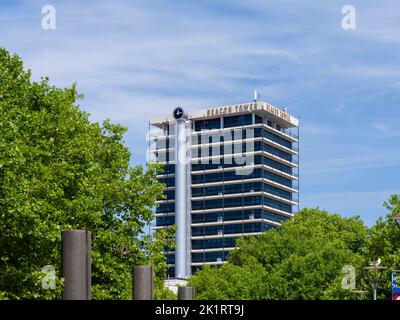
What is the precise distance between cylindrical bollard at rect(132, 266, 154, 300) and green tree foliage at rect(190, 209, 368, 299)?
6229cm

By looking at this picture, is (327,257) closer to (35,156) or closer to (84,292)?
(35,156)

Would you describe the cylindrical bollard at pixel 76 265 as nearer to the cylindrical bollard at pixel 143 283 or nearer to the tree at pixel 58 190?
the cylindrical bollard at pixel 143 283

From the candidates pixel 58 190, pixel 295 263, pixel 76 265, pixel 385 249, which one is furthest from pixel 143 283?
pixel 295 263

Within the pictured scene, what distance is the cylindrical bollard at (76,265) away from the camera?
4957mm

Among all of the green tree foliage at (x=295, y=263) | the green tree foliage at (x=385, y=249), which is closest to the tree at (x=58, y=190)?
the green tree foliage at (x=385, y=249)

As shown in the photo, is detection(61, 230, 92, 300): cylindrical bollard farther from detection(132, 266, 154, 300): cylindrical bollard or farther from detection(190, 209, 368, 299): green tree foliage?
detection(190, 209, 368, 299): green tree foliage

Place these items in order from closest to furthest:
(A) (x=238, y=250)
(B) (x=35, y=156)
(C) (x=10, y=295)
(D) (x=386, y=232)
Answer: (C) (x=10, y=295)
(B) (x=35, y=156)
(D) (x=386, y=232)
(A) (x=238, y=250)

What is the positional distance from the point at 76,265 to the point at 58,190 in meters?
33.0

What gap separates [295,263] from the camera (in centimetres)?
8488

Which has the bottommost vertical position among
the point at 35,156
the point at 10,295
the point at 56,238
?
the point at 10,295

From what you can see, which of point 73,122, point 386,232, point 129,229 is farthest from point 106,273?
point 386,232

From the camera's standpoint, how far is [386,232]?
2544 inches

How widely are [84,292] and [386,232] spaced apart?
6159 centimetres

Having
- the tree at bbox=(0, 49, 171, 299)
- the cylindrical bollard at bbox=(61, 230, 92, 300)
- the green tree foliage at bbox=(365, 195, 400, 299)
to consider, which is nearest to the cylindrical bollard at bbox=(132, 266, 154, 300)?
the cylindrical bollard at bbox=(61, 230, 92, 300)
